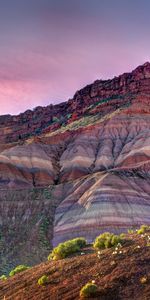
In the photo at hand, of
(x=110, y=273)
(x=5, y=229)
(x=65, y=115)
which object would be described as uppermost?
(x=65, y=115)

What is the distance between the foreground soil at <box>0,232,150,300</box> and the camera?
17.6 m

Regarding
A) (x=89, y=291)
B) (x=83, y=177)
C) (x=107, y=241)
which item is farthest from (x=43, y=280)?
(x=83, y=177)

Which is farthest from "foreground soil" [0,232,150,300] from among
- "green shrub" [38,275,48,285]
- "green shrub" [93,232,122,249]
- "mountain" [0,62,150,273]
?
"mountain" [0,62,150,273]

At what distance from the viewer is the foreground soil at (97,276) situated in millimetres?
17578

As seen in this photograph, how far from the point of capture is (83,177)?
88.9m

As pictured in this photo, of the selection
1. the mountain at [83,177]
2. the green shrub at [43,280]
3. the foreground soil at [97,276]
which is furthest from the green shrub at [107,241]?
the mountain at [83,177]

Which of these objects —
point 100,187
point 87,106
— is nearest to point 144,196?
point 100,187

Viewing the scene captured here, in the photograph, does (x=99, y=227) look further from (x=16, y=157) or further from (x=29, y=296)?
(x=29, y=296)

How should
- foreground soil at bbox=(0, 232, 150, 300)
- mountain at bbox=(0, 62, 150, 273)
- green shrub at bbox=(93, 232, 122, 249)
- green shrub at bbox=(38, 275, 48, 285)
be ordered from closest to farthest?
foreground soil at bbox=(0, 232, 150, 300) → green shrub at bbox=(38, 275, 48, 285) → green shrub at bbox=(93, 232, 122, 249) → mountain at bbox=(0, 62, 150, 273)

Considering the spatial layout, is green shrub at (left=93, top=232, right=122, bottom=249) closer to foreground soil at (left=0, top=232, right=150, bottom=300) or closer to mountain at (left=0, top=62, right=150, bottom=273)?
foreground soil at (left=0, top=232, right=150, bottom=300)

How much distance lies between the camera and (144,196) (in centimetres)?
7856

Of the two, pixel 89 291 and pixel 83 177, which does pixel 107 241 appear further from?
pixel 83 177

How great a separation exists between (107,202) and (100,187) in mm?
4869

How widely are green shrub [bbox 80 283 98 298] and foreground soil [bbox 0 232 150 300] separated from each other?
20 centimetres
